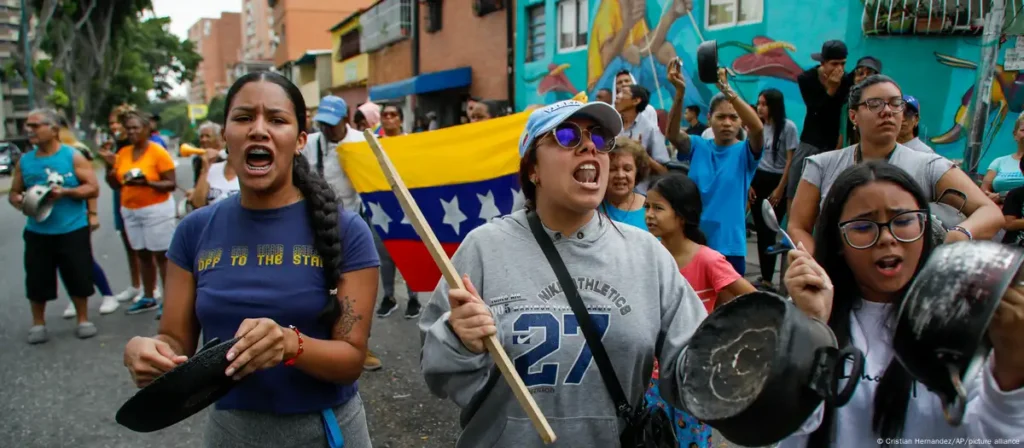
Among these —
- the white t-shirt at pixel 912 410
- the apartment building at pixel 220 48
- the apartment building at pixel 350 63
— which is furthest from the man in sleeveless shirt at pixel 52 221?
the apartment building at pixel 220 48

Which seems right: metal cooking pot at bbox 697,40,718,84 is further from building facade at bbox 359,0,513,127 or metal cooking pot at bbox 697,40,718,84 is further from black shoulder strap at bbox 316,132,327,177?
building facade at bbox 359,0,513,127

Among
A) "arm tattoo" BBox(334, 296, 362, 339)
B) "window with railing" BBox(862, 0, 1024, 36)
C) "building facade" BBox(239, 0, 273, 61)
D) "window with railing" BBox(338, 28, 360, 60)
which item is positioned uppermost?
"building facade" BBox(239, 0, 273, 61)

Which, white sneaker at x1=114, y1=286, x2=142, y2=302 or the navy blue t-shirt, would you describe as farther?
white sneaker at x1=114, y1=286, x2=142, y2=302

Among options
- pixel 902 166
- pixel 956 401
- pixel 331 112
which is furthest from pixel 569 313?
pixel 331 112

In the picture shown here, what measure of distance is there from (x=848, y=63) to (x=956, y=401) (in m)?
9.20

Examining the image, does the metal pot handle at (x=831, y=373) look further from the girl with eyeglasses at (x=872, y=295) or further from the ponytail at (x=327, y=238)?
the ponytail at (x=327, y=238)

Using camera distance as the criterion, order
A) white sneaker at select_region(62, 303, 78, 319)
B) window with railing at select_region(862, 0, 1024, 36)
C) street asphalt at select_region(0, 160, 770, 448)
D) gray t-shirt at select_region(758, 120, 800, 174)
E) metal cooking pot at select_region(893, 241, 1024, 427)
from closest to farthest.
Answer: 1. metal cooking pot at select_region(893, 241, 1024, 427)
2. street asphalt at select_region(0, 160, 770, 448)
3. gray t-shirt at select_region(758, 120, 800, 174)
4. white sneaker at select_region(62, 303, 78, 319)
5. window with railing at select_region(862, 0, 1024, 36)

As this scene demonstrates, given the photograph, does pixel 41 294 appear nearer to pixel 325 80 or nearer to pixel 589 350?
pixel 589 350

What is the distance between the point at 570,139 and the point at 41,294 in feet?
18.9

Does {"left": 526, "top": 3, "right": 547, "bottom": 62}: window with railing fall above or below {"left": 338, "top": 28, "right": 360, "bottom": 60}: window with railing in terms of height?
below

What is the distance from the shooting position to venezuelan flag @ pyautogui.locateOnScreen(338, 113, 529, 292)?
4.79m

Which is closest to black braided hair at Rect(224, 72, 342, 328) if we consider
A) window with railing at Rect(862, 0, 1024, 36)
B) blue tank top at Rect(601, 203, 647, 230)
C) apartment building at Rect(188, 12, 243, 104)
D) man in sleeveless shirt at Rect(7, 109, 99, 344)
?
blue tank top at Rect(601, 203, 647, 230)

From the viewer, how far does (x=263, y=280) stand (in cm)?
194

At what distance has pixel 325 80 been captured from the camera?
3656cm
